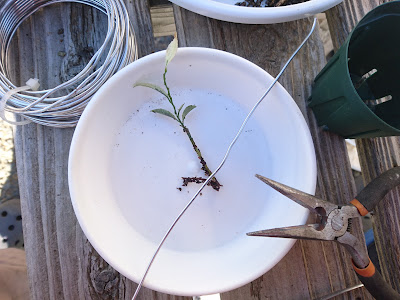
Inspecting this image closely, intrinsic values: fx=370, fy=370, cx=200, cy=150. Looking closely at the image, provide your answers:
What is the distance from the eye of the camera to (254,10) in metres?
0.58

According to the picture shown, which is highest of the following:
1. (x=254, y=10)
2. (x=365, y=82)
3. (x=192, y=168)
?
(x=254, y=10)

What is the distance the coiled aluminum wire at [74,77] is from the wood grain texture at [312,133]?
0.11 meters

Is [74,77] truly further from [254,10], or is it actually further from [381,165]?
[381,165]

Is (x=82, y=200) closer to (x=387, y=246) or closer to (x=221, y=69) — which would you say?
(x=221, y=69)

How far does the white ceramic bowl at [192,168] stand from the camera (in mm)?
579

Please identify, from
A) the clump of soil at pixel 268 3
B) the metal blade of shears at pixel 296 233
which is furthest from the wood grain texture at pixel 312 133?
the metal blade of shears at pixel 296 233

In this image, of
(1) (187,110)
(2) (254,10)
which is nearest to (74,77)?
(1) (187,110)

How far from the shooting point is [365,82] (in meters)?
0.67

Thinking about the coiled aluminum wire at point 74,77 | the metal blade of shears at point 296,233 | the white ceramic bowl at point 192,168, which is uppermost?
the coiled aluminum wire at point 74,77

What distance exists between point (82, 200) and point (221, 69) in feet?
1.00

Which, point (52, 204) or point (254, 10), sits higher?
point (254, 10)

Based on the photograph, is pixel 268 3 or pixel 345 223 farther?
pixel 268 3

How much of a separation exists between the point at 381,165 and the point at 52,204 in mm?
574

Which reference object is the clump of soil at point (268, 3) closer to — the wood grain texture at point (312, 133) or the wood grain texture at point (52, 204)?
the wood grain texture at point (312, 133)
